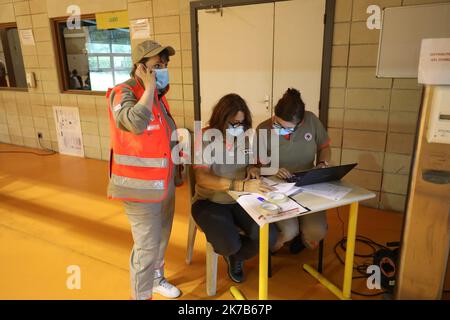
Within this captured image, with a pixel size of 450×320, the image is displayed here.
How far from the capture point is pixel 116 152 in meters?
1.67

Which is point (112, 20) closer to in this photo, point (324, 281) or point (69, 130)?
point (69, 130)

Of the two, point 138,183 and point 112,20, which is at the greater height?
point 112,20

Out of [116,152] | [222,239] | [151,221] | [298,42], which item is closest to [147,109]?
[116,152]

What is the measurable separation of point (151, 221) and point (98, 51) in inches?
147

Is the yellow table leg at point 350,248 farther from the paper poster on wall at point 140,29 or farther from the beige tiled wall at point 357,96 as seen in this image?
the paper poster on wall at point 140,29

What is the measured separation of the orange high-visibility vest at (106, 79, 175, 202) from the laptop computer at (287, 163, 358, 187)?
0.70 meters

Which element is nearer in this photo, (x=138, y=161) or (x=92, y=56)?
(x=138, y=161)

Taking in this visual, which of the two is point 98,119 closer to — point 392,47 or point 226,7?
point 226,7

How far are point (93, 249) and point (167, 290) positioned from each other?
863 mm

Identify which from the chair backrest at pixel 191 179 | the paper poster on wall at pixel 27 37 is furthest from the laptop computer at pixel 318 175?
the paper poster on wall at pixel 27 37

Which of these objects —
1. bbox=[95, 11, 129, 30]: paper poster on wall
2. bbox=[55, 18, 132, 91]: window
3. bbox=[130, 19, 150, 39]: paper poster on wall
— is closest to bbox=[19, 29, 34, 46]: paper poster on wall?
bbox=[55, 18, 132, 91]: window

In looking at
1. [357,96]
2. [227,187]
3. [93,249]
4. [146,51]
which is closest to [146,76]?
[146,51]

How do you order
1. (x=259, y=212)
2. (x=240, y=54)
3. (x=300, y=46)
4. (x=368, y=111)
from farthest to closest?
(x=240, y=54) → (x=300, y=46) → (x=368, y=111) → (x=259, y=212)

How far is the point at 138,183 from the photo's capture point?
1664 millimetres
